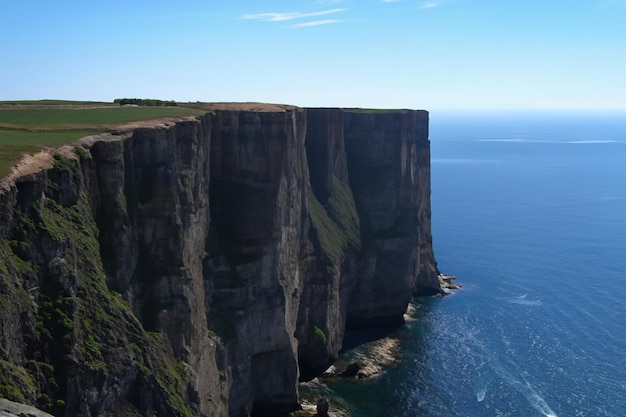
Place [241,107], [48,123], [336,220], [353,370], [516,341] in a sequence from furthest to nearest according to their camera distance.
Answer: [336,220], [516,341], [353,370], [241,107], [48,123]

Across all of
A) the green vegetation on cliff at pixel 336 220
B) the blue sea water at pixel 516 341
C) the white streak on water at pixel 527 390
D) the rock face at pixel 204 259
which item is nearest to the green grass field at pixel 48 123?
the rock face at pixel 204 259

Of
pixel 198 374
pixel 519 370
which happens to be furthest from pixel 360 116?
pixel 198 374

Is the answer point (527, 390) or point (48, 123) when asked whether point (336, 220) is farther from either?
point (48, 123)

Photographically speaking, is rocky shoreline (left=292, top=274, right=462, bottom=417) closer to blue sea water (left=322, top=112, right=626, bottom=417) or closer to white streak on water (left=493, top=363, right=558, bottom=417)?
blue sea water (left=322, top=112, right=626, bottom=417)

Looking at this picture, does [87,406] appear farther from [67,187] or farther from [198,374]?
[198,374]

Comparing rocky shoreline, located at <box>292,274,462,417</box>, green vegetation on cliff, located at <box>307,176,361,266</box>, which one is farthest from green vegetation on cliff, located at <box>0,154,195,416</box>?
green vegetation on cliff, located at <box>307,176,361,266</box>

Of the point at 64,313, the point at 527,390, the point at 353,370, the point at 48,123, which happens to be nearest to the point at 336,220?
the point at 353,370

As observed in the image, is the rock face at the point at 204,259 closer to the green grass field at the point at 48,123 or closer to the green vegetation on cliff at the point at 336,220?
the green vegetation on cliff at the point at 336,220

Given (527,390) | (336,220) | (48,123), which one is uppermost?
(48,123)
